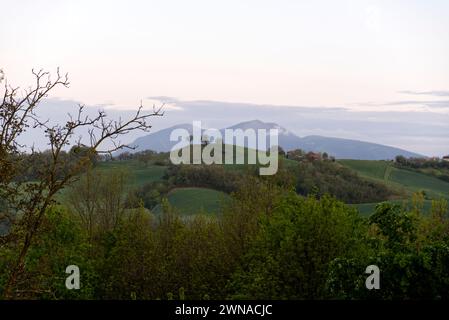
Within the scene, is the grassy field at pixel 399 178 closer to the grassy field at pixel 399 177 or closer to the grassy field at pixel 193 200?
the grassy field at pixel 399 177

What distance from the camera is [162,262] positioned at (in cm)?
3728

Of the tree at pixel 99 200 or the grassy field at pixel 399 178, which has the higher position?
the tree at pixel 99 200

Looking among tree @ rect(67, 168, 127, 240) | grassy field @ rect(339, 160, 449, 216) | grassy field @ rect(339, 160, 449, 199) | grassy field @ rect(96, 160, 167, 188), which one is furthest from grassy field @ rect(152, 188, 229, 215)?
grassy field @ rect(339, 160, 449, 199)

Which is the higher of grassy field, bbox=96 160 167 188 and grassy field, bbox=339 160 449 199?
grassy field, bbox=96 160 167 188

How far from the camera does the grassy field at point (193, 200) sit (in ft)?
273

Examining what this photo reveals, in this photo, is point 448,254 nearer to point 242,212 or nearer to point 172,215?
point 242,212

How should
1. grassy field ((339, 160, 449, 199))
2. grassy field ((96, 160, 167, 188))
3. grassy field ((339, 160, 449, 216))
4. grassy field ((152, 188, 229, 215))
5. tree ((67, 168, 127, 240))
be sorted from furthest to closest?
1. grassy field ((339, 160, 449, 199))
2. grassy field ((339, 160, 449, 216))
3. grassy field ((96, 160, 167, 188))
4. grassy field ((152, 188, 229, 215))
5. tree ((67, 168, 127, 240))

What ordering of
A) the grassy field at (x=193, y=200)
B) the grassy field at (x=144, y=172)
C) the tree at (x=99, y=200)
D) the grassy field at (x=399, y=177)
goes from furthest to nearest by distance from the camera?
1. the grassy field at (x=399, y=177)
2. the grassy field at (x=144, y=172)
3. the grassy field at (x=193, y=200)
4. the tree at (x=99, y=200)

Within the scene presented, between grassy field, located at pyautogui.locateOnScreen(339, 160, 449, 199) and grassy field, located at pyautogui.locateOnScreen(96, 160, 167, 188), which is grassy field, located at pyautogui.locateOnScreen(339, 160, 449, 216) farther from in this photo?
grassy field, located at pyautogui.locateOnScreen(96, 160, 167, 188)

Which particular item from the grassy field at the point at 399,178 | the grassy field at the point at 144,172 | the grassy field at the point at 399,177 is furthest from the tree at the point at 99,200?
the grassy field at the point at 399,177

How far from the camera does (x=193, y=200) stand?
87.9 m

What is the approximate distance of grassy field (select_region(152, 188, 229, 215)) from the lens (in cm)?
8319

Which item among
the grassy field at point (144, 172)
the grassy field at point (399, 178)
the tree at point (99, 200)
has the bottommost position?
the grassy field at point (399, 178)
